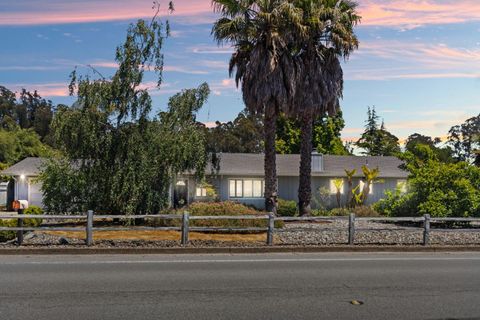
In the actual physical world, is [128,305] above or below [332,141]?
below

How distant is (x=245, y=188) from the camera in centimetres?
3656

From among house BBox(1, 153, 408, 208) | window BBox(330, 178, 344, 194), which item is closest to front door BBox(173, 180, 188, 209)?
house BBox(1, 153, 408, 208)

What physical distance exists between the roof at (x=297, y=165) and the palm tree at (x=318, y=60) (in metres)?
7.74

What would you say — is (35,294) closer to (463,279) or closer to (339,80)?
(463,279)

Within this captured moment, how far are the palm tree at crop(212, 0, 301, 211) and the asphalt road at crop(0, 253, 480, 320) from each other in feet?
45.0

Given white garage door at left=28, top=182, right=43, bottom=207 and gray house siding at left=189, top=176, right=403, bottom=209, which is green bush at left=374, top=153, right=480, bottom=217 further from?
white garage door at left=28, top=182, right=43, bottom=207

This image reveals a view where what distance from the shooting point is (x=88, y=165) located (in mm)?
22656

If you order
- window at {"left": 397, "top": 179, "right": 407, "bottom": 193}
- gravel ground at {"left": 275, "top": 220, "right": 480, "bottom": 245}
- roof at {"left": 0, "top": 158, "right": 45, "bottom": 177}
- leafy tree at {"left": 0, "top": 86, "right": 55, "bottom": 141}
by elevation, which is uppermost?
leafy tree at {"left": 0, "top": 86, "right": 55, "bottom": 141}

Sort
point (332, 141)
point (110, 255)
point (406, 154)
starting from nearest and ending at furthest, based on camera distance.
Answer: point (110, 255) < point (406, 154) < point (332, 141)

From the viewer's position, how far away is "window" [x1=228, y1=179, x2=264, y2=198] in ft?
119

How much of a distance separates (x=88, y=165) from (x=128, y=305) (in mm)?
15077

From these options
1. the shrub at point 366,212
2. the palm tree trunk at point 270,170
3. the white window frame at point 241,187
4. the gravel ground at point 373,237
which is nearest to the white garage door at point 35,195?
the white window frame at point 241,187

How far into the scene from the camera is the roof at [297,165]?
120 feet

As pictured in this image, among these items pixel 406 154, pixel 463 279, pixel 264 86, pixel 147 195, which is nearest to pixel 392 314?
pixel 463 279
